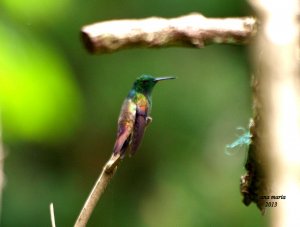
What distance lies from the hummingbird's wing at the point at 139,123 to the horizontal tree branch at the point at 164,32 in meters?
0.22

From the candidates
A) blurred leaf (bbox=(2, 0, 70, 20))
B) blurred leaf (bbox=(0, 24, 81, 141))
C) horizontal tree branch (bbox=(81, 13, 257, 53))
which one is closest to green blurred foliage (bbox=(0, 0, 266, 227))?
blurred leaf (bbox=(0, 24, 81, 141))

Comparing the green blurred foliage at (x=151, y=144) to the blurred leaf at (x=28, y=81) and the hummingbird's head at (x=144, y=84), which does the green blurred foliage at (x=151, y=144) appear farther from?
the hummingbird's head at (x=144, y=84)

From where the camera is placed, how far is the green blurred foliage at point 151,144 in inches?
169

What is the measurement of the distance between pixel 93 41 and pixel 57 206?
11.4 feet

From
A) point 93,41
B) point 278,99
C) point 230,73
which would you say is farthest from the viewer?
point 230,73

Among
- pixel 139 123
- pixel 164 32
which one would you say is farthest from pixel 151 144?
pixel 164 32

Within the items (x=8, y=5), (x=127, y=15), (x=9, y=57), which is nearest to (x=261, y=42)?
(x=9, y=57)

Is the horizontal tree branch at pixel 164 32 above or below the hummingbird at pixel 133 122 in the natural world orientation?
above

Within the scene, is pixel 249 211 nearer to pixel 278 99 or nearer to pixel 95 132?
pixel 95 132

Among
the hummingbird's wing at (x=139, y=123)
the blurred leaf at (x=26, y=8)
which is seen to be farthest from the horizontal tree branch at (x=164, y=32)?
the blurred leaf at (x=26, y=8)

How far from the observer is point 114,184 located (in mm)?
4629

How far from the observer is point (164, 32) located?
44.6 inches

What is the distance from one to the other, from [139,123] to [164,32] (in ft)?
0.89

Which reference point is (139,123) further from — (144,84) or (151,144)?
(151,144)
